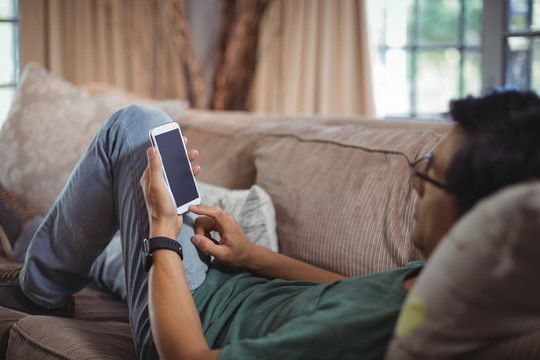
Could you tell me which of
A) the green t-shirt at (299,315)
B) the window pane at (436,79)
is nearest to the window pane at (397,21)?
the window pane at (436,79)

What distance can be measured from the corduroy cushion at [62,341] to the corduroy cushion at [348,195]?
0.46m

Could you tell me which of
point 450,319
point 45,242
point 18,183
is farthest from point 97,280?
point 450,319

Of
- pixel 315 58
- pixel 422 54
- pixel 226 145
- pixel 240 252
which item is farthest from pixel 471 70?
pixel 240 252

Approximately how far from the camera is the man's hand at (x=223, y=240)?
109 centimetres

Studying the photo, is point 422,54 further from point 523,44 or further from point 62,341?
point 62,341

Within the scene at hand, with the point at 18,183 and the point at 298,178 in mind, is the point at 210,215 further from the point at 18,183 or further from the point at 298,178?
the point at 18,183

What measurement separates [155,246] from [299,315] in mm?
291

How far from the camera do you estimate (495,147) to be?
0.64 meters

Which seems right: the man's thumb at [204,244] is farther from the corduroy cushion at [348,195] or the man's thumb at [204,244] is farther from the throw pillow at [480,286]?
the throw pillow at [480,286]

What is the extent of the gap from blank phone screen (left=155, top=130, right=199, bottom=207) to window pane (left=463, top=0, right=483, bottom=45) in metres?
2.73

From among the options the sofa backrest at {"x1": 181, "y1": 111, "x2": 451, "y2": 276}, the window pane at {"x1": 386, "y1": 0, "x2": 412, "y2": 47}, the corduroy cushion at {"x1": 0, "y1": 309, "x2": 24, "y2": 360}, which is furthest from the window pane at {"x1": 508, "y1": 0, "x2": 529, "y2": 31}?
the corduroy cushion at {"x1": 0, "y1": 309, "x2": 24, "y2": 360}

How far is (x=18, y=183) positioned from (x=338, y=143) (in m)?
1.06

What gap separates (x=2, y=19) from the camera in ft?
10.6

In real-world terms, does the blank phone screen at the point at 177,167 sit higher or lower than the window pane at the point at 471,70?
lower
